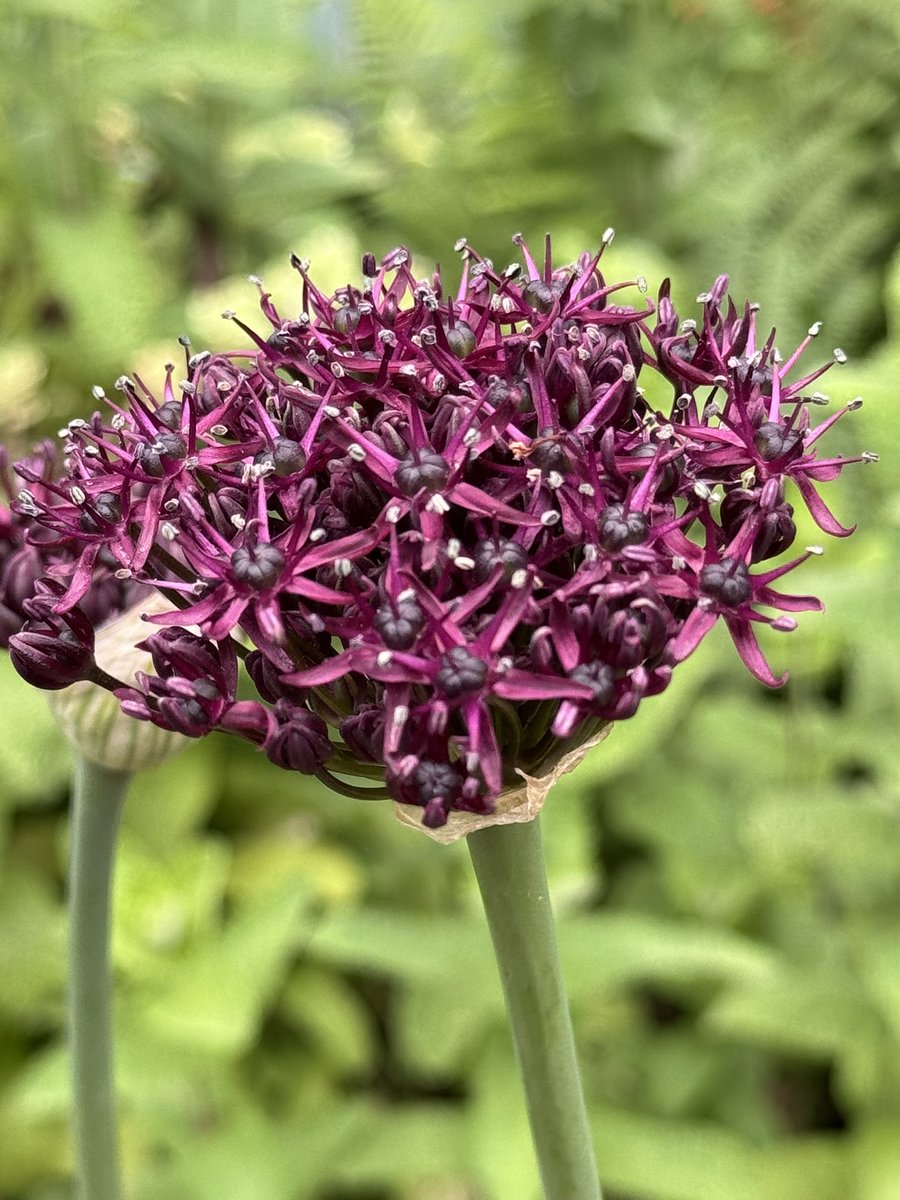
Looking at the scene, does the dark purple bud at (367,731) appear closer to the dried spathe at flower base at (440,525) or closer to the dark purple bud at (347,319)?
the dried spathe at flower base at (440,525)

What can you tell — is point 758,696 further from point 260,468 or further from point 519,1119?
point 260,468

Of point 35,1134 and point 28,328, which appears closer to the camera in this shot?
point 35,1134

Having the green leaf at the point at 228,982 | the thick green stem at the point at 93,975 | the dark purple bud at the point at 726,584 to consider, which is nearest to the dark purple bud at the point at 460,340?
the dark purple bud at the point at 726,584

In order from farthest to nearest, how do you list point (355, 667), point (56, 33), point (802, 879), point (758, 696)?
point (758, 696)
point (56, 33)
point (802, 879)
point (355, 667)

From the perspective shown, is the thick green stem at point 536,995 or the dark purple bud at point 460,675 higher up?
the dark purple bud at point 460,675

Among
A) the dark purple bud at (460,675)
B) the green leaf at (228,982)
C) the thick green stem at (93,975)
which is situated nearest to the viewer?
the dark purple bud at (460,675)

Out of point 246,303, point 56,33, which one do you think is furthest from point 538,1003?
point 56,33

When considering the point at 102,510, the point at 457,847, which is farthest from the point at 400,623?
the point at 457,847

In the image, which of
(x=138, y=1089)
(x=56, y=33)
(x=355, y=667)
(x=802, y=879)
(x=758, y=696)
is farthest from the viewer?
(x=758, y=696)
